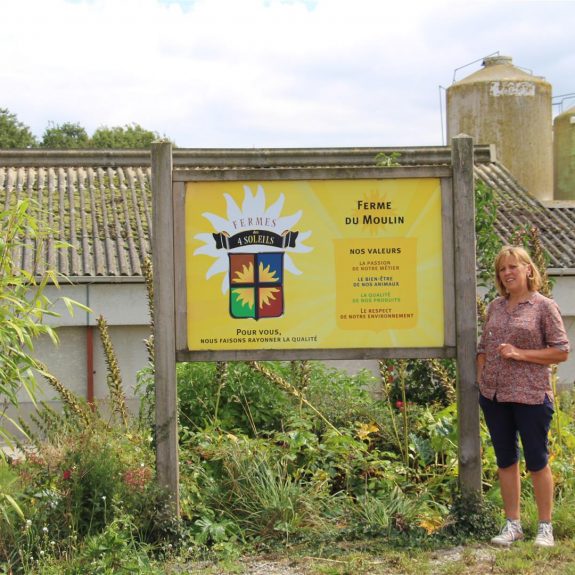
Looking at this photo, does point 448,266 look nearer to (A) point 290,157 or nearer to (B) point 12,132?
(A) point 290,157

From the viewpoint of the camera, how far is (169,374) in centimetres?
605

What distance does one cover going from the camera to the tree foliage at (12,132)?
51.8m

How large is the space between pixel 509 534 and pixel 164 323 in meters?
2.60

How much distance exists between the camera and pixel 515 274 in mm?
5711

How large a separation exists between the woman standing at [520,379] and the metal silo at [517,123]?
65.4ft

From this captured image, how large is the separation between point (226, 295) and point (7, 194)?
13.3m

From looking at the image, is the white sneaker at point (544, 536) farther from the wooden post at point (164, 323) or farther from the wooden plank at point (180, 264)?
the wooden plank at point (180, 264)

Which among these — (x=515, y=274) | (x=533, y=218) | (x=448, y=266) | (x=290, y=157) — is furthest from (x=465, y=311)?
(x=290, y=157)

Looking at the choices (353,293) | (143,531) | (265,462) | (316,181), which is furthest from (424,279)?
(143,531)

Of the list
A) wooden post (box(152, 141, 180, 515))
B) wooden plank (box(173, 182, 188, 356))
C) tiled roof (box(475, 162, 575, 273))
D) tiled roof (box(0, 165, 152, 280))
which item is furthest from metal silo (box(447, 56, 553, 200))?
wooden post (box(152, 141, 180, 515))

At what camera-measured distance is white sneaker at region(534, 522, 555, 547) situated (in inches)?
218

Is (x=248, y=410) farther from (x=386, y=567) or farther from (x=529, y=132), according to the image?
(x=529, y=132)

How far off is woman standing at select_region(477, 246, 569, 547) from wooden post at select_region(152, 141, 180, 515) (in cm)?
206

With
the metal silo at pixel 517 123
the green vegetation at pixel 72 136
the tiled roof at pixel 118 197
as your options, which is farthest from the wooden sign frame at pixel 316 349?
the green vegetation at pixel 72 136
